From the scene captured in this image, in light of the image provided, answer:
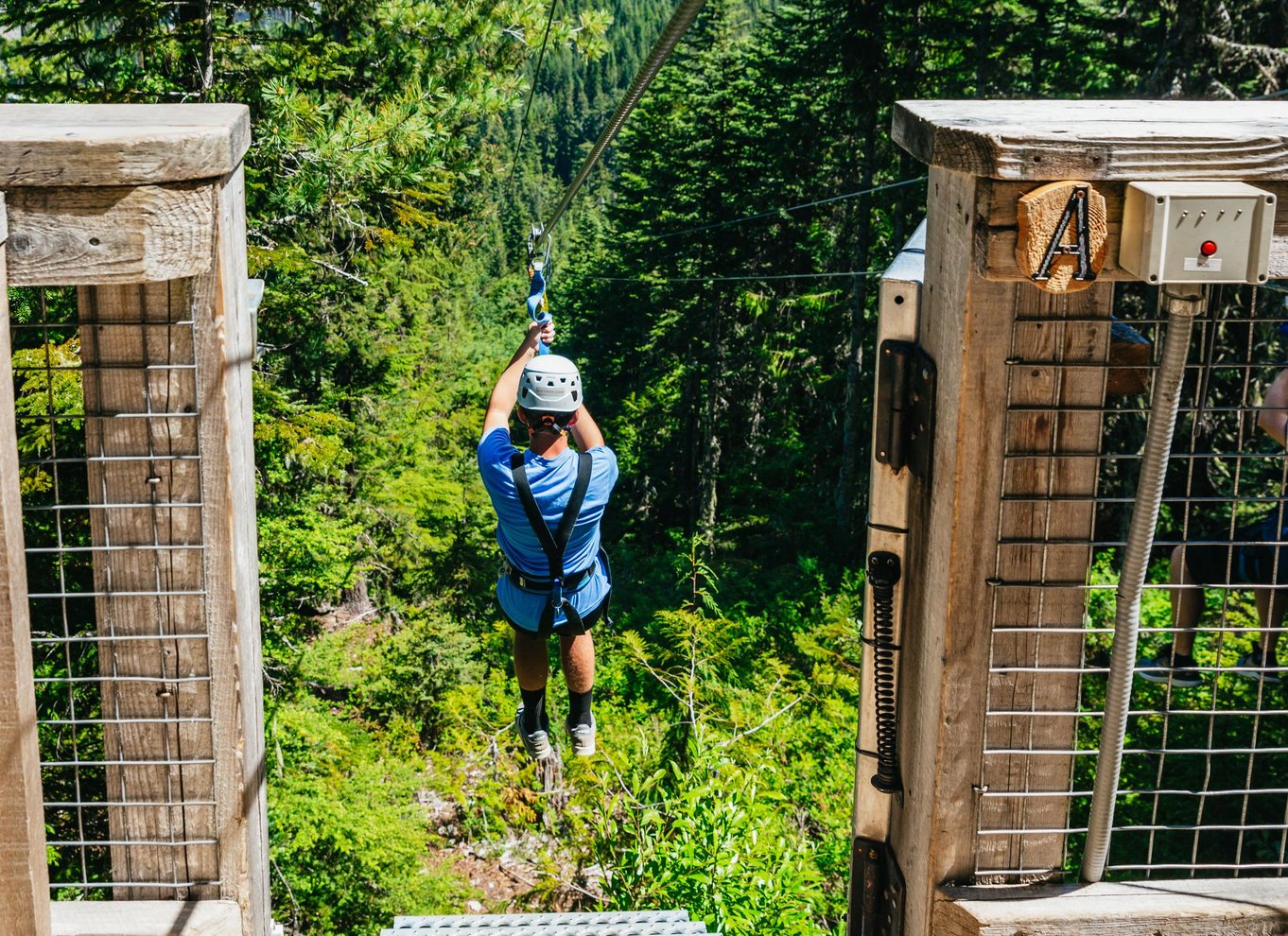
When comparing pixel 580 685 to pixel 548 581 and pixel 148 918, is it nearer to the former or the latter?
pixel 548 581

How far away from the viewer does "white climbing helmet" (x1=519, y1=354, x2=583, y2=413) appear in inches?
149

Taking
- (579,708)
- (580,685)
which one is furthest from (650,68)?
(579,708)

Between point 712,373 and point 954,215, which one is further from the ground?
point 954,215

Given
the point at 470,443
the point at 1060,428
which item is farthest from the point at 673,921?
the point at 470,443

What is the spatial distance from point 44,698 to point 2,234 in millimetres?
7975

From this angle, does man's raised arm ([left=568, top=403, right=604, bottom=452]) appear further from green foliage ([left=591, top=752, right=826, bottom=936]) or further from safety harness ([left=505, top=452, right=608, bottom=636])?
green foliage ([left=591, top=752, right=826, bottom=936])

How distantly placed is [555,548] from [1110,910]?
2221 millimetres

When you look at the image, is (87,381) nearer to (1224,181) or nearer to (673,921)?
(1224,181)

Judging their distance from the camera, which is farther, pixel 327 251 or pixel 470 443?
pixel 470 443

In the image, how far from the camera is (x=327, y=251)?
14.2m

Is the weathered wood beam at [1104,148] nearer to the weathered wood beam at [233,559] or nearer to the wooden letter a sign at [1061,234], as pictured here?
the wooden letter a sign at [1061,234]

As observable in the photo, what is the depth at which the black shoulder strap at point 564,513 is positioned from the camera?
3896 mm

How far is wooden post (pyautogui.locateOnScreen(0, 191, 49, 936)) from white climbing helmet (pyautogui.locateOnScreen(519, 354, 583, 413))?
1.94 m

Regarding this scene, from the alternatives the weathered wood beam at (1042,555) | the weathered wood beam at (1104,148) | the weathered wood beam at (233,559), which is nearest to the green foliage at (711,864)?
the weathered wood beam at (233,559)
